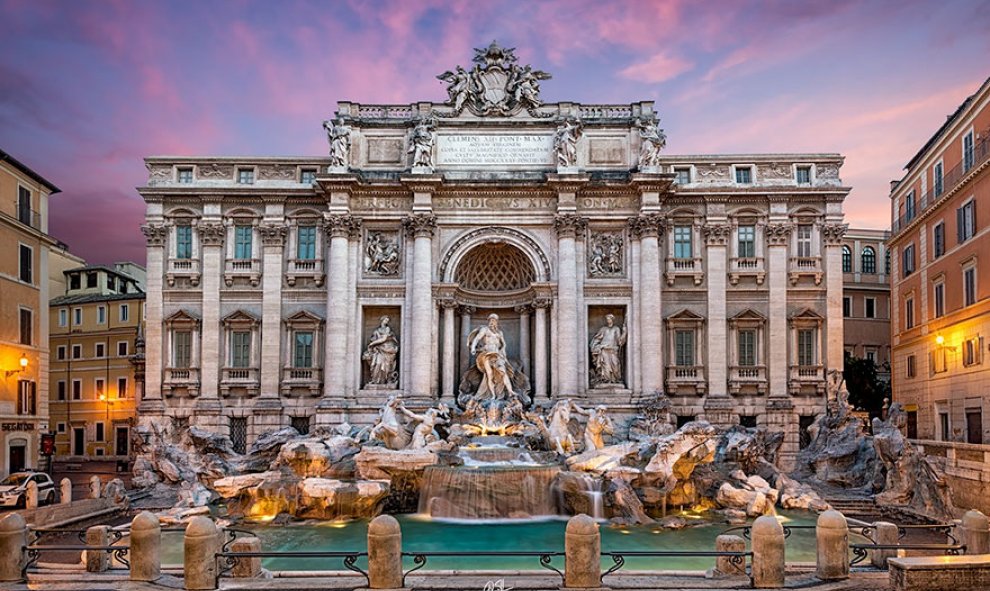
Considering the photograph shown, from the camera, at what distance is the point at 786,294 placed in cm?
3325

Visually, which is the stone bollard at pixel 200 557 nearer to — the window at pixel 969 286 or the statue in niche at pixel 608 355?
the statue in niche at pixel 608 355

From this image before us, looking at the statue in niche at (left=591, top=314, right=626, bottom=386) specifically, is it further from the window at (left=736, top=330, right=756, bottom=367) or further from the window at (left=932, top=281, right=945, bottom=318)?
the window at (left=932, top=281, right=945, bottom=318)

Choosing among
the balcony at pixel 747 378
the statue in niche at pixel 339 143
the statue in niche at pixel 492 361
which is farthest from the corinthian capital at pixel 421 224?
the balcony at pixel 747 378

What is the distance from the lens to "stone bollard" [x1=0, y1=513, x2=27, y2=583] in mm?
13109

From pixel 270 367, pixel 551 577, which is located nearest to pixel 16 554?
pixel 551 577

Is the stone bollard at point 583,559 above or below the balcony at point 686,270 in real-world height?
below

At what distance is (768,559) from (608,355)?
66.4 ft

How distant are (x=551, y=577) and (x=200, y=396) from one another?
2420cm

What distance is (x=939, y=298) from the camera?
35656 mm

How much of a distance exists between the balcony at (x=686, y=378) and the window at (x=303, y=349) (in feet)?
50.1

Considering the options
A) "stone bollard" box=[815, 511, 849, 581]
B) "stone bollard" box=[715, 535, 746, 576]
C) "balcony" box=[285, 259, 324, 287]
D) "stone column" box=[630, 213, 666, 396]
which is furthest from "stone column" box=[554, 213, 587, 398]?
"stone bollard" box=[815, 511, 849, 581]

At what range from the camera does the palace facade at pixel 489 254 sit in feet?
106

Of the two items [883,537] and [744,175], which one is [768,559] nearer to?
[883,537]

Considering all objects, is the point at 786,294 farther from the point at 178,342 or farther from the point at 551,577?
the point at 178,342
